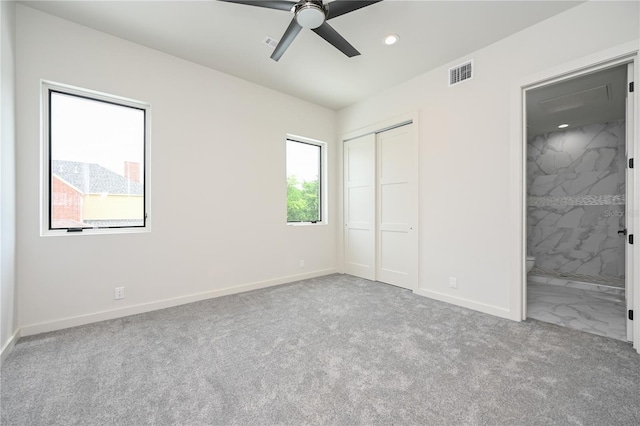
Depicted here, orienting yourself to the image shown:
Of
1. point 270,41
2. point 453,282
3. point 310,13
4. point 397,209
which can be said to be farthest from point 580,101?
point 270,41

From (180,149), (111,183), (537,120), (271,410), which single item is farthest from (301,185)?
(537,120)

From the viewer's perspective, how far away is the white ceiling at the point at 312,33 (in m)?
2.38

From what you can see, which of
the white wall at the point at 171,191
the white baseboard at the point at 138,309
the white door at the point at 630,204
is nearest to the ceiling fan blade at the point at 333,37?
the white wall at the point at 171,191

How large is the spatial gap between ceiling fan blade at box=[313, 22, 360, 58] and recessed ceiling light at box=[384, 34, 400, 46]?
55 centimetres

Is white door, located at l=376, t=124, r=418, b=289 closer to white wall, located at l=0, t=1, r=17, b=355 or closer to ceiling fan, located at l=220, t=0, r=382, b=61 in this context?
ceiling fan, located at l=220, t=0, r=382, b=61

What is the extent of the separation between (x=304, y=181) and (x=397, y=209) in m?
1.62

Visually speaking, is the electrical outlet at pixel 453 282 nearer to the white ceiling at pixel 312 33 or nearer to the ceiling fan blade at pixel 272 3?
the white ceiling at pixel 312 33

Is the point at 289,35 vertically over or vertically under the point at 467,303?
over

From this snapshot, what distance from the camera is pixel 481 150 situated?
296cm

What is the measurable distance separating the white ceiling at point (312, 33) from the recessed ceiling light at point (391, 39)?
61mm

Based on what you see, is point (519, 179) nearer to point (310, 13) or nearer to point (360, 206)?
point (360, 206)

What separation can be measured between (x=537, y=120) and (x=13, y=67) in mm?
6459

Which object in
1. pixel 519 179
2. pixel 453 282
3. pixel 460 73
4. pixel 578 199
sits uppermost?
pixel 460 73

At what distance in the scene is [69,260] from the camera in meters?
2.55
